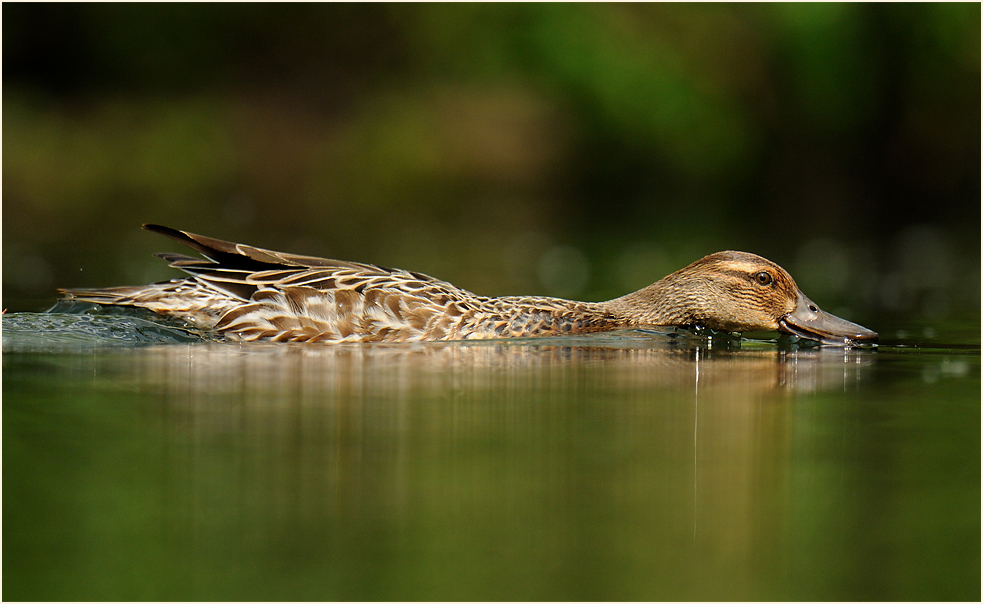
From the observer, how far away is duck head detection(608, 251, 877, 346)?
28.0 ft

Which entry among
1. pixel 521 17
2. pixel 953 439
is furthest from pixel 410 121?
pixel 953 439

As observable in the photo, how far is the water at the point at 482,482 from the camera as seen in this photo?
389 centimetres

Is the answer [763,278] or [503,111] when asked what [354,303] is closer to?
[763,278]

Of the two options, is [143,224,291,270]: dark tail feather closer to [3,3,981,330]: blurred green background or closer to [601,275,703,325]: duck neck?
[601,275,703,325]: duck neck

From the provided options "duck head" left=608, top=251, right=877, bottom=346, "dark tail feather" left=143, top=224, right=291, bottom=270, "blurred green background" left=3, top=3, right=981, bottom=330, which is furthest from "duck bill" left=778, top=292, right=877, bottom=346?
"blurred green background" left=3, top=3, right=981, bottom=330

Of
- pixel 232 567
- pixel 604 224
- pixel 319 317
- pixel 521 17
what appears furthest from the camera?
pixel 521 17

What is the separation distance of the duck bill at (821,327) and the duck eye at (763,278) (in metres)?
0.26

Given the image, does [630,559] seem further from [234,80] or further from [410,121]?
[234,80]

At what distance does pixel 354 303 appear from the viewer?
823cm

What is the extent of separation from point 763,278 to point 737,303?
0.27m

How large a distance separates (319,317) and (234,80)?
18.0 m

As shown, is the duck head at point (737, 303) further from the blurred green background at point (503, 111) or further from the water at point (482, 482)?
the blurred green background at point (503, 111)

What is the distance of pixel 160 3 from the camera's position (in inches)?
985

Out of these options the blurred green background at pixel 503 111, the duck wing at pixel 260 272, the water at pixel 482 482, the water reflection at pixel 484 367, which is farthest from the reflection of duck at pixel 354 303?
the blurred green background at pixel 503 111
